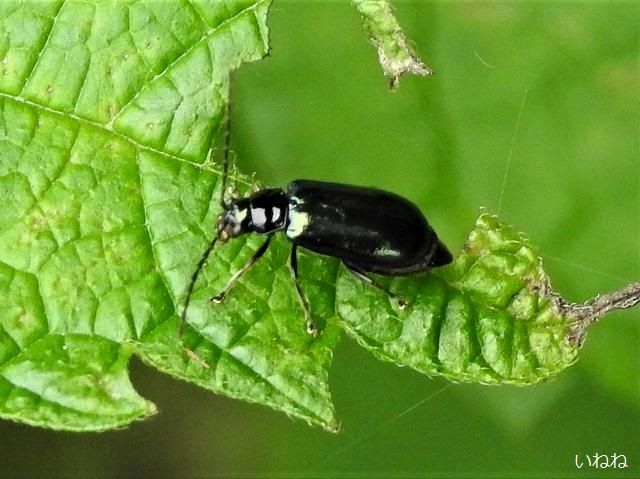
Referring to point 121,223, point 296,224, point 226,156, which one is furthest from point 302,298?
point 121,223

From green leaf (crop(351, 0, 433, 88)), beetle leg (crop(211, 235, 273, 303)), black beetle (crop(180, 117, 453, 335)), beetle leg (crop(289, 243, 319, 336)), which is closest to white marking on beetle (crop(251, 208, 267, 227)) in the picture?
black beetle (crop(180, 117, 453, 335))

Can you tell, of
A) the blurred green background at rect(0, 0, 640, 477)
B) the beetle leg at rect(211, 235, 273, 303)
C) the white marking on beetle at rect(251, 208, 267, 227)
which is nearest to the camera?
the beetle leg at rect(211, 235, 273, 303)

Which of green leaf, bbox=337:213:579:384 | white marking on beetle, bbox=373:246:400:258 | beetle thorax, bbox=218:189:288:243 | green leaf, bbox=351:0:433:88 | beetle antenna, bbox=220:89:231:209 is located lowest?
green leaf, bbox=337:213:579:384

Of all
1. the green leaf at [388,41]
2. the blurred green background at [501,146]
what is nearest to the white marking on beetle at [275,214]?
the green leaf at [388,41]

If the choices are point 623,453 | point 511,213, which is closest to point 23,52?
point 511,213

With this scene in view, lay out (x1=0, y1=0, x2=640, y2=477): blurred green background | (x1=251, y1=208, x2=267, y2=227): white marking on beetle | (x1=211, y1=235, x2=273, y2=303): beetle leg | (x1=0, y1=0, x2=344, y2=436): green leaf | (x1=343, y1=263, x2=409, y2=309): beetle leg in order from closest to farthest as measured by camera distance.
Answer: (x1=0, y1=0, x2=344, y2=436): green leaf
(x1=211, y1=235, x2=273, y2=303): beetle leg
(x1=343, y1=263, x2=409, y2=309): beetle leg
(x1=251, y1=208, x2=267, y2=227): white marking on beetle
(x1=0, y1=0, x2=640, y2=477): blurred green background

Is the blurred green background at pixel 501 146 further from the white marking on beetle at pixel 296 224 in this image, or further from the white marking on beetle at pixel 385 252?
the white marking on beetle at pixel 385 252

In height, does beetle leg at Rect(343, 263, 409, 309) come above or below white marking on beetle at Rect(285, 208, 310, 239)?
below

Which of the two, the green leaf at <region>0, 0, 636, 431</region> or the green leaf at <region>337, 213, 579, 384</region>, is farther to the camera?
the green leaf at <region>337, 213, 579, 384</region>

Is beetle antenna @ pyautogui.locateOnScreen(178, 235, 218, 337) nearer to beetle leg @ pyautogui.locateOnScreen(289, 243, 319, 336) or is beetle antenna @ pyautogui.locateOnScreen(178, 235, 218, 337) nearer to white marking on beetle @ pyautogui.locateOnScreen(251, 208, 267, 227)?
white marking on beetle @ pyautogui.locateOnScreen(251, 208, 267, 227)
